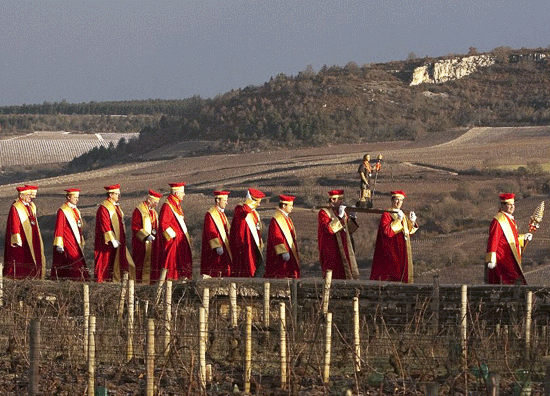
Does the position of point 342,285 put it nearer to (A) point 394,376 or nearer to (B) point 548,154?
(A) point 394,376

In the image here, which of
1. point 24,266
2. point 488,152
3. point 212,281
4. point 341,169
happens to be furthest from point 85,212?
point 212,281

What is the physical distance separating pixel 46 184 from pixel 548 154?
19.7 meters

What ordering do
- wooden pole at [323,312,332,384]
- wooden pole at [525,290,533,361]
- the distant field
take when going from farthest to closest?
the distant field → wooden pole at [525,290,533,361] → wooden pole at [323,312,332,384]

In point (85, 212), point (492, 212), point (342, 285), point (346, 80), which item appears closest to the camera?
point (342, 285)

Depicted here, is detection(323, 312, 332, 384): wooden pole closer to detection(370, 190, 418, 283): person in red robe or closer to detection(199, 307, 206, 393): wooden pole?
detection(199, 307, 206, 393): wooden pole

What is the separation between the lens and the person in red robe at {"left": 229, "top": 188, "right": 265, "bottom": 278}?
19656 millimetres

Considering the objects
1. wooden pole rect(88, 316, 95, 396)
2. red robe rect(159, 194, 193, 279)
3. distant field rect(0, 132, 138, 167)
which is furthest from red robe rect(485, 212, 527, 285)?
distant field rect(0, 132, 138, 167)

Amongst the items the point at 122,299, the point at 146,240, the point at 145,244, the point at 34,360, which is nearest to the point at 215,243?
the point at 146,240

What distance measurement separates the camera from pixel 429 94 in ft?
228

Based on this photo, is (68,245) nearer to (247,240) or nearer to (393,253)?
(247,240)

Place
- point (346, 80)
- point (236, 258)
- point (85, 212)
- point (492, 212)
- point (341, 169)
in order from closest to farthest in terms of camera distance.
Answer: point (236, 258), point (492, 212), point (85, 212), point (341, 169), point (346, 80)

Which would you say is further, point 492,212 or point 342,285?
point 492,212

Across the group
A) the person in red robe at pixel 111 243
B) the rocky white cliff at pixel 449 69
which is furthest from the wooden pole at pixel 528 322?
the rocky white cliff at pixel 449 69

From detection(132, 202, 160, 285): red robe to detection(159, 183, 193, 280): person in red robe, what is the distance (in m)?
0.18
